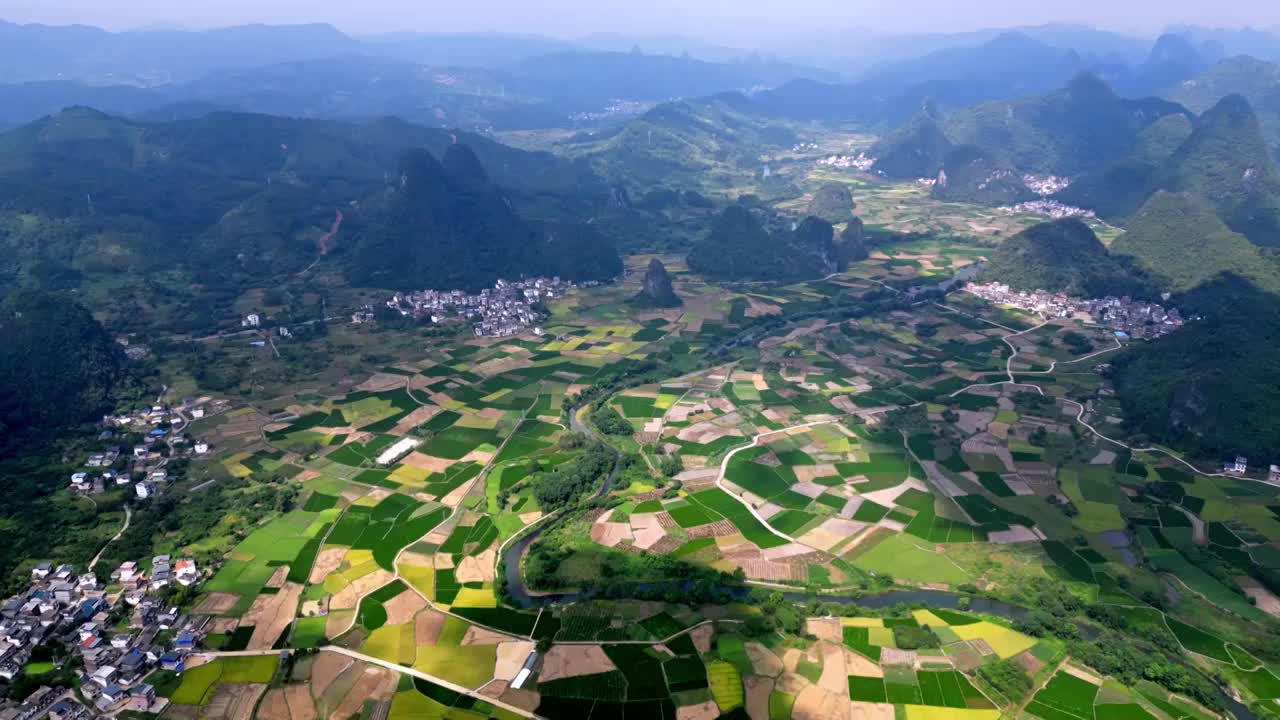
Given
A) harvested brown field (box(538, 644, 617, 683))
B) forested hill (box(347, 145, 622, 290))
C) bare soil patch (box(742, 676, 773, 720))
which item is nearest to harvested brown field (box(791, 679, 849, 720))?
bare soil patch (box(742, 676, 773, 720))

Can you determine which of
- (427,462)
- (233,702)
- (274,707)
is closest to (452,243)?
(427,462)

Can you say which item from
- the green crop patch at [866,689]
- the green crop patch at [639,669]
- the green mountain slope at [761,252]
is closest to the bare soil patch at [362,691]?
the green crop patch at [639,669]

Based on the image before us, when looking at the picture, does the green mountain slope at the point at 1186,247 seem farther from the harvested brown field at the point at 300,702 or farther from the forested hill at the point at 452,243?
the harvested brown field at the point at 300,702

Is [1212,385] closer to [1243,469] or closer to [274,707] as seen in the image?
[1243,469]

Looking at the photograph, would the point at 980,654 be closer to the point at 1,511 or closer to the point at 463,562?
the point at 463,562

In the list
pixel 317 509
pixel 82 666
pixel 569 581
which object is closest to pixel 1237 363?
pixel 569 581

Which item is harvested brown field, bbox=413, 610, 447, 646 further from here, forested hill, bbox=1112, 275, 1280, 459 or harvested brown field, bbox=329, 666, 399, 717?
forested hill, bbox=1112, 275, 1280, 459
